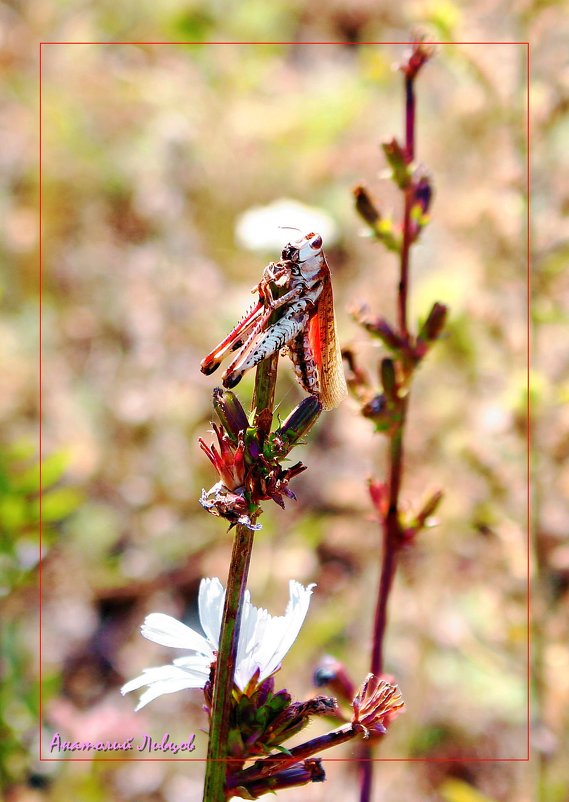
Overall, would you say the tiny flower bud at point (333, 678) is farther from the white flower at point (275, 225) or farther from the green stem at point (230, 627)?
the white flower at point (275, 225)

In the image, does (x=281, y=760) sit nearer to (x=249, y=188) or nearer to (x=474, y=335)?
(x=474, y=335)

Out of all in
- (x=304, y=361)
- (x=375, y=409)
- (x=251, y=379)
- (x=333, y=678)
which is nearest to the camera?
(x=304, y=361)

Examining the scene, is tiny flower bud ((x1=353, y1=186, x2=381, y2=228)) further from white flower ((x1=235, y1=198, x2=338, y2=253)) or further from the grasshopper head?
white flower ((x1=235, y1=198, x2=338, y2=253))

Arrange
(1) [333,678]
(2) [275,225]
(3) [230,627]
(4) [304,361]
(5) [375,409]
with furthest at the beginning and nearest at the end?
(2) [275,225] → (1) [333,678] → (5) [375,409] → (4) [304,361] → (3) [230,627]

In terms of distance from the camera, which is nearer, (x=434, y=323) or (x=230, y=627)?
(x=230, y=627)

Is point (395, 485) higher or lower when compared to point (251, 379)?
lower

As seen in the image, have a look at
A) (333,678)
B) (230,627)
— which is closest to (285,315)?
(230,627)

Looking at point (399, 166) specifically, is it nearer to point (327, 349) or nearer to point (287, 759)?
point (327, 349)

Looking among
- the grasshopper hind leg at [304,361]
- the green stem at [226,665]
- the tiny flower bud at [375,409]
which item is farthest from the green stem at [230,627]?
the tiny flower bud at [375,409]
